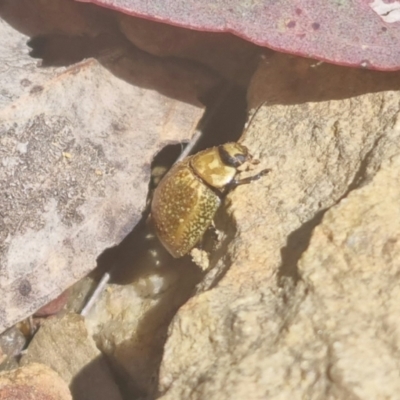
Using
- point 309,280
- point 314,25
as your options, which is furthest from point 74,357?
point 314,25

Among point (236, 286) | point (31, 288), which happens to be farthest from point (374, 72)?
point (31, 288)

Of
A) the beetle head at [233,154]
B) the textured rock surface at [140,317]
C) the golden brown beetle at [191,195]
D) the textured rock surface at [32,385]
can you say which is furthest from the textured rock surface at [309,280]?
the textured rock surface at [32,385]

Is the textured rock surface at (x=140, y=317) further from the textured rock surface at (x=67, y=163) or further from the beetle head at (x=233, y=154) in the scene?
the beetle head at (x=233, y=154)

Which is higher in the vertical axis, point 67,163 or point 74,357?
point 67,163

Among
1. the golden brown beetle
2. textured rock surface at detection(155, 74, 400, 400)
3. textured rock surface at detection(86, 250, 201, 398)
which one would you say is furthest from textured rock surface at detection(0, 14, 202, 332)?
textured rock surface at detection(155, 74, 400, 400)

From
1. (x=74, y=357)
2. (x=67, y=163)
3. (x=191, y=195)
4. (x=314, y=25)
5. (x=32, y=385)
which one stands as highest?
(x=314, y=25)

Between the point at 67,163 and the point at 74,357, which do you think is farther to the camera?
the point at 74,357

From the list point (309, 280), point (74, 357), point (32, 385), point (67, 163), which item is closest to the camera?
point (309, 280)

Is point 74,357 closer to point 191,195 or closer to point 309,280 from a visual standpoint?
point 191,195
